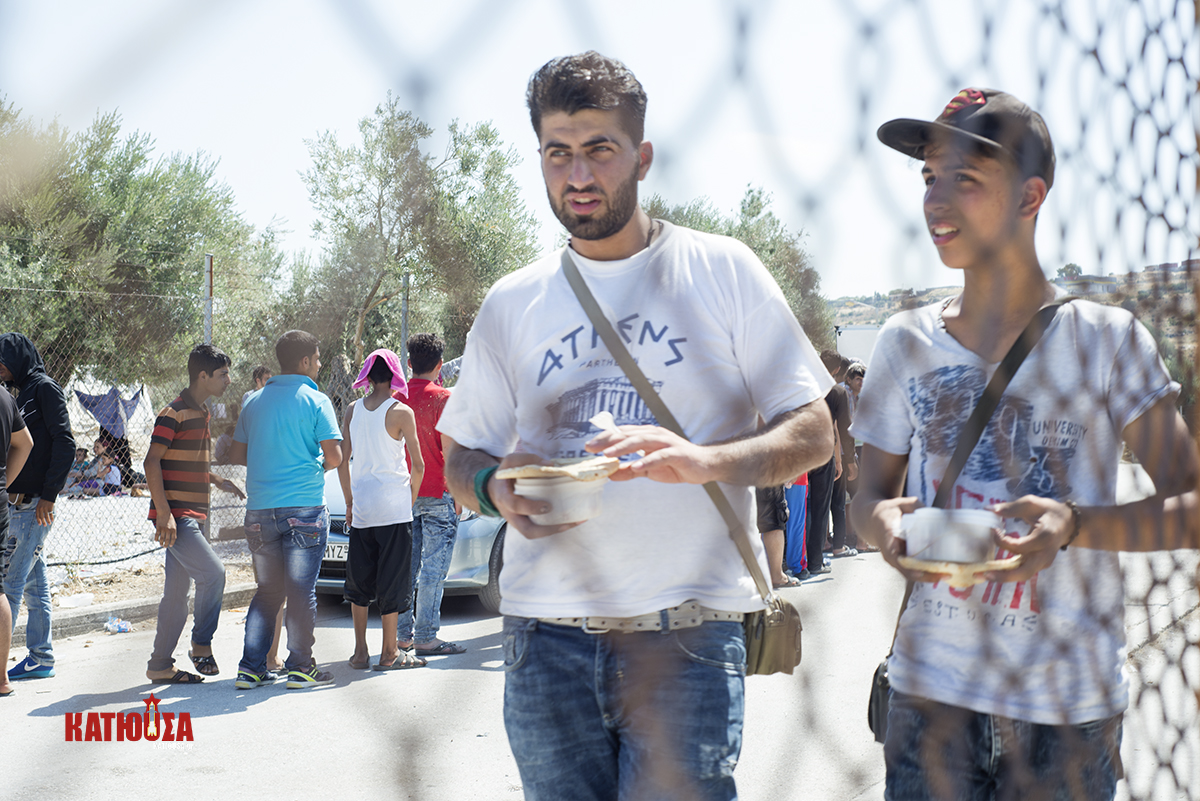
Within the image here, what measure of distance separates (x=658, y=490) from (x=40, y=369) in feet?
15.6

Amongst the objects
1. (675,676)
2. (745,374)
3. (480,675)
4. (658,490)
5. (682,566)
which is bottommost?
(480,675)

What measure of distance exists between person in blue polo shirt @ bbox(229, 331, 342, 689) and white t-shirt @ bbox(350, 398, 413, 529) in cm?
17

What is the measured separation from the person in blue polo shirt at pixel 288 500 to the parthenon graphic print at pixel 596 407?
11.9ft

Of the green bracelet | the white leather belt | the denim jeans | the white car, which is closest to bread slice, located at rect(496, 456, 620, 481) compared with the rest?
the green bracelet

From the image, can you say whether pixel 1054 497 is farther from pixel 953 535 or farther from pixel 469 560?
pixel 469 560

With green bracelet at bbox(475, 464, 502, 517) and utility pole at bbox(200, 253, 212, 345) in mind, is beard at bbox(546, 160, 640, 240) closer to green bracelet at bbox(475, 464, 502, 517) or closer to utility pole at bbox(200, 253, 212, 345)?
green bracelet at bbox(475, 464, 502, 517)

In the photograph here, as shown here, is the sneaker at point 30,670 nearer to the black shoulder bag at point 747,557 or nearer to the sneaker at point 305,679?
the sneaker at point 305,679

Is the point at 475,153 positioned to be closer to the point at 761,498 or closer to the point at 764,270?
the point at 764,270

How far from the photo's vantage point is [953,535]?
159cm

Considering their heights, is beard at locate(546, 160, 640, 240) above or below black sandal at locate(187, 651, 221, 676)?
above

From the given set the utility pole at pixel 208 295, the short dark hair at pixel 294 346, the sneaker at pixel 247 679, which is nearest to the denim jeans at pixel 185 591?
the sneaker at pixel 247 679

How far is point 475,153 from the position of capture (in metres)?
1.25

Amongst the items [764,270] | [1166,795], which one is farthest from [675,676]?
[1166,795]

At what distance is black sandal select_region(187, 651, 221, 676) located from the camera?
5.59 metres
